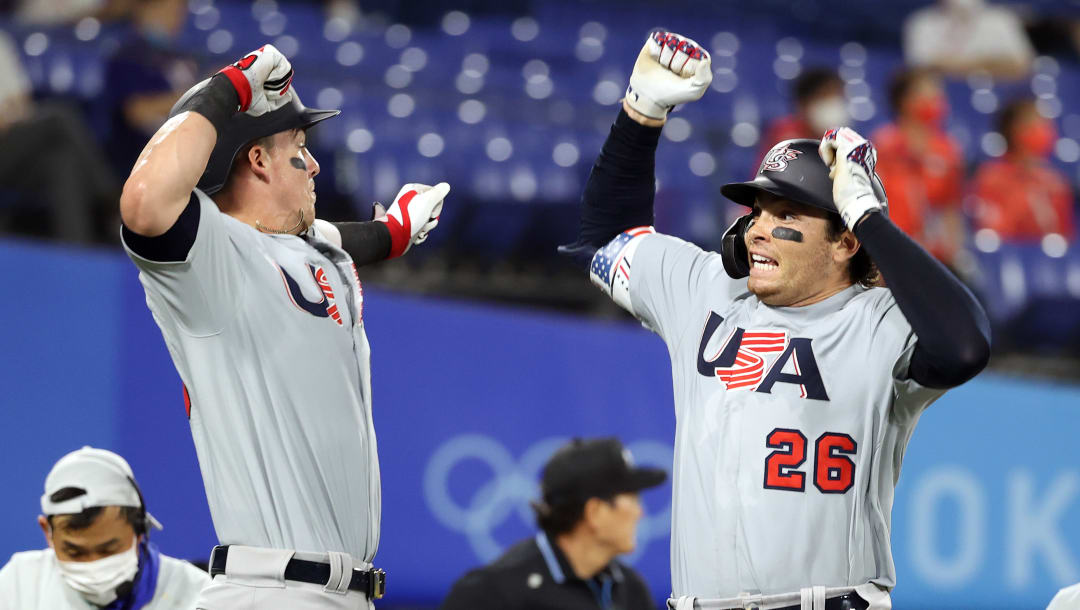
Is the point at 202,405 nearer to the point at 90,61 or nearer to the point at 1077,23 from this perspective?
the point at 90,61

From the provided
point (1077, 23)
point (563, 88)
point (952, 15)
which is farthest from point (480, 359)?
point (1077, 23)

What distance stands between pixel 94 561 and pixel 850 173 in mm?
2462

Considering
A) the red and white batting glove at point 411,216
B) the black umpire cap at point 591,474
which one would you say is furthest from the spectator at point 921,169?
the red and white batting glove at point 411,216

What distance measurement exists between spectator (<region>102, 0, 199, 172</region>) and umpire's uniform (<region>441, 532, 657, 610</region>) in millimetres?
2510

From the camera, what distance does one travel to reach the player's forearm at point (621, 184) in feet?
11.8

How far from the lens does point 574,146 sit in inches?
297

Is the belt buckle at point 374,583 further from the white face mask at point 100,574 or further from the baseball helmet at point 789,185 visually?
the white face mask at point 100,574

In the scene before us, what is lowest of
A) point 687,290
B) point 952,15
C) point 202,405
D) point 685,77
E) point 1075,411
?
point 1075,411

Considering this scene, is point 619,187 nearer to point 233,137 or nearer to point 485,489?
point 233,137

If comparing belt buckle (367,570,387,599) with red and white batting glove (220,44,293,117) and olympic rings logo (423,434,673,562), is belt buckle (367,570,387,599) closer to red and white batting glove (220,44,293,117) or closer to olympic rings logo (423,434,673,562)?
red and white batting glove (220,44,293,117)

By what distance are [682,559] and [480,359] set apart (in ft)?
11.4

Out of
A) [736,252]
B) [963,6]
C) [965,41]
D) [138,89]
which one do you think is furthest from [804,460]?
[965,41]

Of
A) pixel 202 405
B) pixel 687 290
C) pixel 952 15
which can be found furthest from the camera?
pixel 952 15

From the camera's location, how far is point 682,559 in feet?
10.7
